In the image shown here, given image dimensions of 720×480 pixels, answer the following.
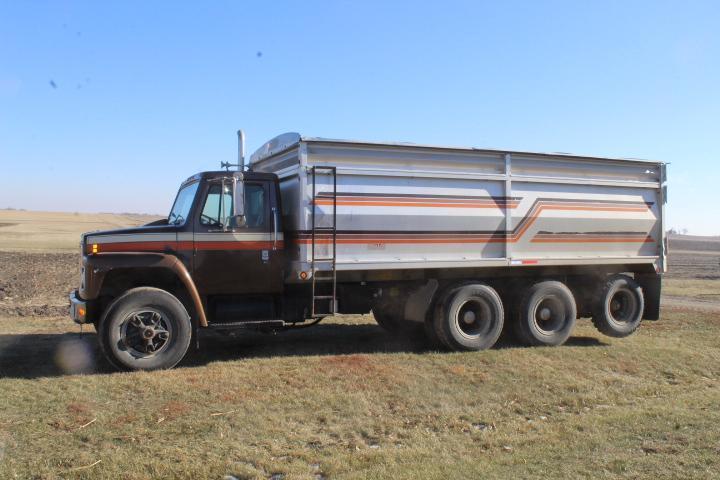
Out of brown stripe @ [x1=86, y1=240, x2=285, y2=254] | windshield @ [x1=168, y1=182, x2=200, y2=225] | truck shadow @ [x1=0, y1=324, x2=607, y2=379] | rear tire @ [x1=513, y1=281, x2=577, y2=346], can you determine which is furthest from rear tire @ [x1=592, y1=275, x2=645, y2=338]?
windshield @ [x1=168, y1=182, x2=200, y2=225]

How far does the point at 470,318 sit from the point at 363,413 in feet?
11.8

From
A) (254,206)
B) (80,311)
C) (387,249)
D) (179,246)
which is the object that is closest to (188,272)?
(179,246)

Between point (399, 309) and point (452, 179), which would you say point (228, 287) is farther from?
point (452, 179)

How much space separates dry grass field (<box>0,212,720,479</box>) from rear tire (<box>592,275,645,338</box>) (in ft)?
Result: 1.43

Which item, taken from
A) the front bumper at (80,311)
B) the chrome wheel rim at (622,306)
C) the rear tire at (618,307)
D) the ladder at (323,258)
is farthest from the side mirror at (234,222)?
the chrome wheel rim at (622,306)

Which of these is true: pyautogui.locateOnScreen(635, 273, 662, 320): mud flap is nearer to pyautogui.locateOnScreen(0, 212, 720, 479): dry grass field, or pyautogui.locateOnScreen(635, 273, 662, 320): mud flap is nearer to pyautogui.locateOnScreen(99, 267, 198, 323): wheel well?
pyautogui.locateOnScreen(0, 212, 720, 479): dry grass field

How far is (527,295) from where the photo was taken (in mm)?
9312

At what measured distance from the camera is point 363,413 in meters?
5.88

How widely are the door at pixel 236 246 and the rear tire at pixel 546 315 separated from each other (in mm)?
3900

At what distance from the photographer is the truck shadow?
7402mm

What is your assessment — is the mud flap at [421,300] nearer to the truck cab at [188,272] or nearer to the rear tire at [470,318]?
the rear tire at [470,318]

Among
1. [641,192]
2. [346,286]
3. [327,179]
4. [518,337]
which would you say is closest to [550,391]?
[518,337]

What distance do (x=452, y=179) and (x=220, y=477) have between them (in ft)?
18.4

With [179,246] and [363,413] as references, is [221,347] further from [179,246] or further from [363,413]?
[363,413]
